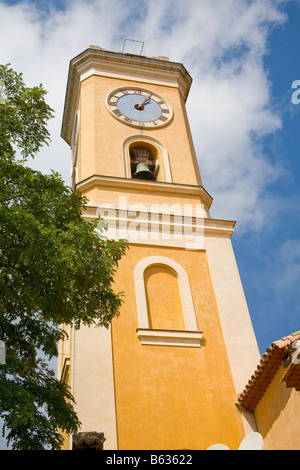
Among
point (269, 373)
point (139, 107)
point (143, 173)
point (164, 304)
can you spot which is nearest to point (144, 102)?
point (139, 107)

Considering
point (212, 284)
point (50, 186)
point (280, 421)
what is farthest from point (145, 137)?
point (280, 421)

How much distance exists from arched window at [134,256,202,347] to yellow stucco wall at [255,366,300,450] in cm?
215

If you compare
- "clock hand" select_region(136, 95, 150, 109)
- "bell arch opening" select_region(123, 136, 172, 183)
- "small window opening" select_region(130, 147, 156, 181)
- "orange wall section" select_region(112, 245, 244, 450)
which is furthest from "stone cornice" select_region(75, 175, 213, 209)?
"clock hand" select_region(136, 95, 150, 109)

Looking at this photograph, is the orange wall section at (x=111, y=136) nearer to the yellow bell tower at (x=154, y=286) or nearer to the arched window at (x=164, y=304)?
the yellow bell tower at (x=154, y=286)

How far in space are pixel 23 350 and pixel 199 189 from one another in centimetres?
887

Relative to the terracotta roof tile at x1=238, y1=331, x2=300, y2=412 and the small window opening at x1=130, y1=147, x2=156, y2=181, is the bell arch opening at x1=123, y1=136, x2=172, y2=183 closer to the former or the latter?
the small window opening at x1=130, y1=147, x2=156, y2=181

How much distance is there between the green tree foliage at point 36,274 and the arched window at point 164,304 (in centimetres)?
331

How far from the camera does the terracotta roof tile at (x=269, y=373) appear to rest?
8016mm

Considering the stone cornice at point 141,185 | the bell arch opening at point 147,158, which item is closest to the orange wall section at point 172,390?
the stone cornice at point 141,185

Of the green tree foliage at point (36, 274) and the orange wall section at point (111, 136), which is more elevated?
the orange wall section at point (111, 136)

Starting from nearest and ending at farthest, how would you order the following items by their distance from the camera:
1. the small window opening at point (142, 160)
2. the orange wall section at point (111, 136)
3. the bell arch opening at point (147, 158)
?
the orange wall section at point (111, 136), the bell arch opening at point (147, 158), the small window opening at point (142, 160)

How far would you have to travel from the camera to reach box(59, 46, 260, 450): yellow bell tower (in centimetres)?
1012

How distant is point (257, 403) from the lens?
10.3 m

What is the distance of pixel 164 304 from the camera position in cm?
1229
